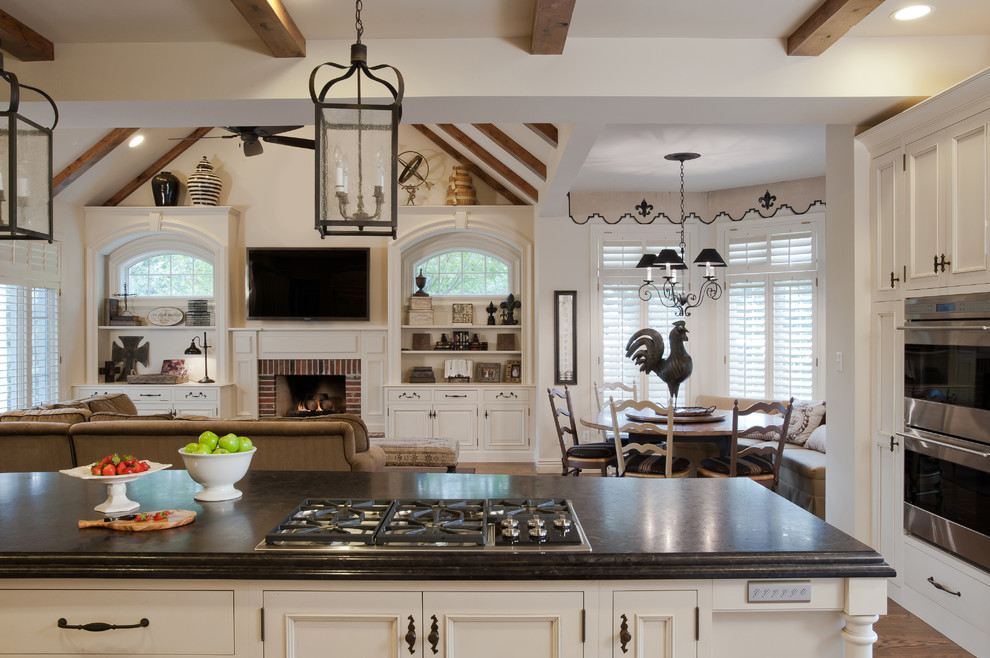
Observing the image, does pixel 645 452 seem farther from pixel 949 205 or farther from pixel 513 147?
pixel 513 147

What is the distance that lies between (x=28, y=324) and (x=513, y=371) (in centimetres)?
467

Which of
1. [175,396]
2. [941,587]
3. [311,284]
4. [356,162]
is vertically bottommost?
[941,587]

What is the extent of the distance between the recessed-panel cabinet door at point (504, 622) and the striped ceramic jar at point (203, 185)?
681 centimetres

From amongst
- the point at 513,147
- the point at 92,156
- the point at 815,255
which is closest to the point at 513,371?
the point at 513,147

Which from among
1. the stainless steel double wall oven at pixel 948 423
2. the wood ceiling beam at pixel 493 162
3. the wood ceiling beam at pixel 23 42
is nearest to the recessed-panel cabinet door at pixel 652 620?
the stainless steel double wall oven at pixel 948 423

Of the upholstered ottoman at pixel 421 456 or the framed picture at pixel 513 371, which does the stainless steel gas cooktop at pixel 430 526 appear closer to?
the upholstered ottoman at pixel 421 456

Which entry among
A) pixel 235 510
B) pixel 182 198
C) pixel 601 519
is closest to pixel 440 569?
pixel 601 519

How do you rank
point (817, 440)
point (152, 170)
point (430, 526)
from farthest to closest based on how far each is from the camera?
point (152, 170), point (817, 440), point (430, 526)

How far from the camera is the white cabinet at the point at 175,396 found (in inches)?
282

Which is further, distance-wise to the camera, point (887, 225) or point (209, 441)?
point (887, 225)

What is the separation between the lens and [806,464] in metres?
4.98

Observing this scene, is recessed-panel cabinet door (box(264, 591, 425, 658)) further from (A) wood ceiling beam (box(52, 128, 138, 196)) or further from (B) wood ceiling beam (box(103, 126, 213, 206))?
(B) wood ceiling beam (box(103, 126, 213, 206))

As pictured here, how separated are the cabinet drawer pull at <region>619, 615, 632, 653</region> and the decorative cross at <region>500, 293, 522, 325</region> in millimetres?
5954

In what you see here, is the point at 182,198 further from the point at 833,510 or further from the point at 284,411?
the point at 833,510
